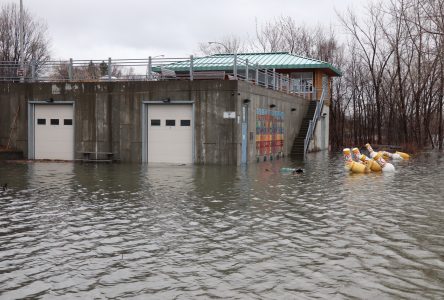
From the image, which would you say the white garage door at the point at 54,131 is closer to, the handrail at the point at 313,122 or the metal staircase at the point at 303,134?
the metal staircase at the point at 303,134

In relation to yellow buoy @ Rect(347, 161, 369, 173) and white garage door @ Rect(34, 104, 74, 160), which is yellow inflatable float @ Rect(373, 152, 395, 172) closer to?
yellow buoy @ Rect(347, 161, 369, 173)

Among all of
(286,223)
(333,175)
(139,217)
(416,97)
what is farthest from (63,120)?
(416,97)

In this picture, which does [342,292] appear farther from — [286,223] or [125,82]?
[125,82]

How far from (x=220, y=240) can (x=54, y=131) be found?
1953 centimetres

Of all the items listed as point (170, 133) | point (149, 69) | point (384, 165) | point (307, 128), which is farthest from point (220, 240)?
point (307, 128)

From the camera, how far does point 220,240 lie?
9.12m

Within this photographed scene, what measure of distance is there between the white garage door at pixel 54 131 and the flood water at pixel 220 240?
32.8ft

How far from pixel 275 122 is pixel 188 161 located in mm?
7701

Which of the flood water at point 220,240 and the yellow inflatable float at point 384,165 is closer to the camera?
the flood water at point 220,240

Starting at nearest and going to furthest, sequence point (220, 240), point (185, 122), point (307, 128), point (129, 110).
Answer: point (220, 240) < point (185, 122) < point (129, 110) < point (307, 128)

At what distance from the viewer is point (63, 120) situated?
2655 centimetres

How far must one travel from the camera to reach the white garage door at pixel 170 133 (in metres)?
24.7

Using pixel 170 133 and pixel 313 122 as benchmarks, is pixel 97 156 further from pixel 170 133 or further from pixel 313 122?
pixel 313 122

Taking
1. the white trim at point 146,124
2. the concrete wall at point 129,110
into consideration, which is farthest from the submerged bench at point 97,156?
the white trim at point 146,124
